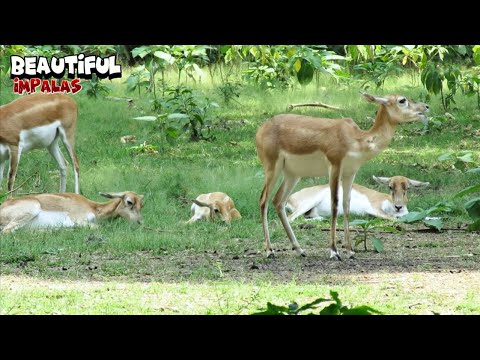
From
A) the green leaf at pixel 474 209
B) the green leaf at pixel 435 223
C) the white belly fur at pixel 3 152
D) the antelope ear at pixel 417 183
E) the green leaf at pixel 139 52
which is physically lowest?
the green leaf at pixel 435 223

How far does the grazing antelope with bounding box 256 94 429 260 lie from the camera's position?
7.35 metres

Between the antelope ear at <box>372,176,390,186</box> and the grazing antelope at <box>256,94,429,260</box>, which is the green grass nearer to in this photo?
the grazing antelope at <box>256,94,429,260</box>

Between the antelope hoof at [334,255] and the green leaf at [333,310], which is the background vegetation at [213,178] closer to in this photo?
the antelope hoof at [334,255]

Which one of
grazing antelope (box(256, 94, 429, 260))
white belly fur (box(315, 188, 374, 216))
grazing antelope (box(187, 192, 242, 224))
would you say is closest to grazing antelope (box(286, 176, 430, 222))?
white belly fur (box(315, 188, 374, 216))

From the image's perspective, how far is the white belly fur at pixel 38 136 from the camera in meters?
10.2

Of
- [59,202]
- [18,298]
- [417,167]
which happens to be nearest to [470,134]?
[417,167]

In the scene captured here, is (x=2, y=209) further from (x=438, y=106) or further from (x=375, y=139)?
(x=438, y=106)

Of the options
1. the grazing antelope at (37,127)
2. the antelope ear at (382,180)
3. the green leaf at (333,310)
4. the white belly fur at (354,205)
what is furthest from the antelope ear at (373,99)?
the green leaf at (333,310)

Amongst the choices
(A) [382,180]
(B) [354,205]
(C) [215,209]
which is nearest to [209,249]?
(C) [215,209]

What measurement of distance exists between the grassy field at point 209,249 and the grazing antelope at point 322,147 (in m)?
0.44

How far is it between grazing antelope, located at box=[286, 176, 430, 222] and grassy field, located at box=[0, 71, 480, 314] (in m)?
0.26

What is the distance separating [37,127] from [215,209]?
2454mm

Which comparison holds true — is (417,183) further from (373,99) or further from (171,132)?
(171,132)

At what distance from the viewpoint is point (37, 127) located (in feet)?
33.6
